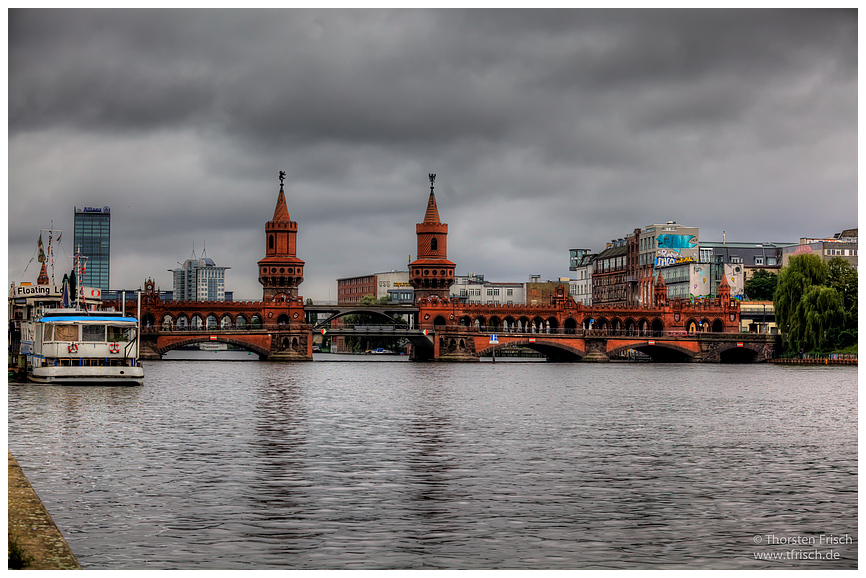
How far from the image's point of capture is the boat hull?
61156 millimetres

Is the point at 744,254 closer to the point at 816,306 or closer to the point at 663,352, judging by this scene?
the point at 663,352

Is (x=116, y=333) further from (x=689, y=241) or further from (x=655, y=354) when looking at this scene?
(x=689, y=241)

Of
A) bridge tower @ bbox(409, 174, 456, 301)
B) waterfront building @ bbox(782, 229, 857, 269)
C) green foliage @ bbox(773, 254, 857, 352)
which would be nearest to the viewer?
green foliage @ bbox(773, 254, 857, 352)

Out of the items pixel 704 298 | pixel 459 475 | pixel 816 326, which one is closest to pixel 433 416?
pixel 459 475

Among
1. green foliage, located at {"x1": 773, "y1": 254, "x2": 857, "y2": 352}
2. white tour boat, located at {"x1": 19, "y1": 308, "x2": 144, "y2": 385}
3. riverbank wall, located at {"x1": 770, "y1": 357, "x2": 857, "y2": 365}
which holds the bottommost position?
riverbank wall, located at {"x1": 770, "y1": 357, "x2": 857, "y2": 365}

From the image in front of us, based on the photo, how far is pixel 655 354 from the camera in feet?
540

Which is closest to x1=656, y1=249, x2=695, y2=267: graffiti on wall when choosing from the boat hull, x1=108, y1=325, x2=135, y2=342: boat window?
the boat hull

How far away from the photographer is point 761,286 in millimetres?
179125

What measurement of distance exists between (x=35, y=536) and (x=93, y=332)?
4628 centimetres

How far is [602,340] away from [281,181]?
2731 inches

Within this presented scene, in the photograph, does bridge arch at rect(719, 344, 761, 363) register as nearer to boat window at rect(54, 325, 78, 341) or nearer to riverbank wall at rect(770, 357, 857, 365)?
riverbank wall at rect(770, 357, 857, 365)

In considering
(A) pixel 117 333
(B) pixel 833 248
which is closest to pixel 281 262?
(B) pixel 833 248

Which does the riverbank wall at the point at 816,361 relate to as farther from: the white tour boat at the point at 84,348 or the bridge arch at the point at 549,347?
the white tour boat at the point at 84,348

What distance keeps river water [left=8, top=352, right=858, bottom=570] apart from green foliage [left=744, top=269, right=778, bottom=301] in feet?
422
